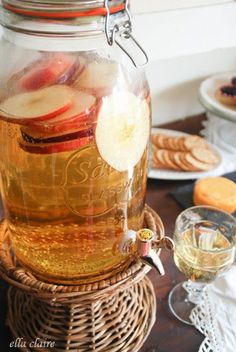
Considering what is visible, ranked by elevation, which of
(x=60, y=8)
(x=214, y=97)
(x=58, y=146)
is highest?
(x=60, y=8)

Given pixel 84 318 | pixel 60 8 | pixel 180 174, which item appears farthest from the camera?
pixel 180 174

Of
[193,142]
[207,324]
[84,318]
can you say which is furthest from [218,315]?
[193,142]

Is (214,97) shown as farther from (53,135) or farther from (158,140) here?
(53,135)

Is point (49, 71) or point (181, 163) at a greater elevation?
point (49, 71)

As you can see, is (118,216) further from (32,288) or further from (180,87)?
(180,87)

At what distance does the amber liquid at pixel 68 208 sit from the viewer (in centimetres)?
40

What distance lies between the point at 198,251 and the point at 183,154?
32 cm

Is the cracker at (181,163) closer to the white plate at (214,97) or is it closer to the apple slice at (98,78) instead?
the white plate at (214,97)

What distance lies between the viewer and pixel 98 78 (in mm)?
402

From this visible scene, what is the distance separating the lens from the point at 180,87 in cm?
93

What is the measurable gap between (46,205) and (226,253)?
23cm

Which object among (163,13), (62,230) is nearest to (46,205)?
(62,230)

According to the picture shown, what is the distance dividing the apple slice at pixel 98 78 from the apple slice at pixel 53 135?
0.12 ft

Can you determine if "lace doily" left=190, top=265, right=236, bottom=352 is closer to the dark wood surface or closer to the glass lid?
the dark wood surface
